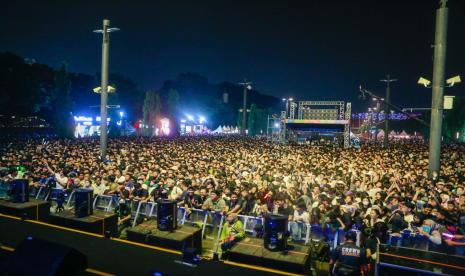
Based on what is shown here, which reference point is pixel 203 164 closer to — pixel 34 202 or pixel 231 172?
pixel 231 172

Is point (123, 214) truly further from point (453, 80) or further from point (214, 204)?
point (453, 80)

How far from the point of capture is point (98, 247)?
6.34 metres

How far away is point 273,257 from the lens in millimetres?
5777

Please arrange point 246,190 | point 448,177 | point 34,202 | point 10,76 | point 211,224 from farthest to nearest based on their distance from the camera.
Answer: point 10,76 < point 448,177 < point 246,190 < point 211,224 < point 34,202

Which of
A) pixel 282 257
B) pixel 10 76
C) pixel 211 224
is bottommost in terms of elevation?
pixel 211 224

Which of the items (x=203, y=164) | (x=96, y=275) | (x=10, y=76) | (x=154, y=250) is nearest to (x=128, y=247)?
(x=154, y=250)

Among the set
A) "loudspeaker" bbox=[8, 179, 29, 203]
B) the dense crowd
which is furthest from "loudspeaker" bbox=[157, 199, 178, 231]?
"loudspeaker" bbox=[8, 179, 29, 203]

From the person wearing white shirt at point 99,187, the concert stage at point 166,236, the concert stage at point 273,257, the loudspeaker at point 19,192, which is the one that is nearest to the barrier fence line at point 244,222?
the person wearing white shirt at point 99,187

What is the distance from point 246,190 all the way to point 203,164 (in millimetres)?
6500

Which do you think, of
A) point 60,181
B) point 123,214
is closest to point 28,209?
point 123,214

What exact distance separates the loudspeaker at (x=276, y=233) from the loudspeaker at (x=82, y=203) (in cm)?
444

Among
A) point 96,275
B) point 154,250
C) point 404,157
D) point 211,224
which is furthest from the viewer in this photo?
point 404,157

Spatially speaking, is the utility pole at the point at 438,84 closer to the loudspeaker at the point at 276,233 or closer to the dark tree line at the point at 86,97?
the loudspeaker at the point at 276,233

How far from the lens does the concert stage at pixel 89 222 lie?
7395 millimetres
